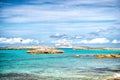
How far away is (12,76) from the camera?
674 cm

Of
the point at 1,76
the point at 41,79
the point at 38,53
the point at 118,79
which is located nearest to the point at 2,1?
the point at 1,76

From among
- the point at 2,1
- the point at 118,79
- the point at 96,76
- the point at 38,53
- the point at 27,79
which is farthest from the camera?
the point at 38,53

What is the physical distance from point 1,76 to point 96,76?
2.37m

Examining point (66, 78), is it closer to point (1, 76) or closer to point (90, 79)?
point (90, 79)

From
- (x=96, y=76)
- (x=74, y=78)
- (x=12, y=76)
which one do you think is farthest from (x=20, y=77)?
(x=96, y=76)

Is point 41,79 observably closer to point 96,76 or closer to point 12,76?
point 12,76

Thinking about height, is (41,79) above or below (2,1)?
below

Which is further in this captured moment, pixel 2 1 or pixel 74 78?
pixel 2 1

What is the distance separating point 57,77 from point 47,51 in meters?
11.0

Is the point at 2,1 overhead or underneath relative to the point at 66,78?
overhead

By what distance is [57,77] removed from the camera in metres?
6.50

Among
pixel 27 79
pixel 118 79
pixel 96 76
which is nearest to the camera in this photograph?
pixel 118 79

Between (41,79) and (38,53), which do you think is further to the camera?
(38,53)

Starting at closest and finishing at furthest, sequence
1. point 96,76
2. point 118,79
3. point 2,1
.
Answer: point 118,79, point 96,76, point 2,1
